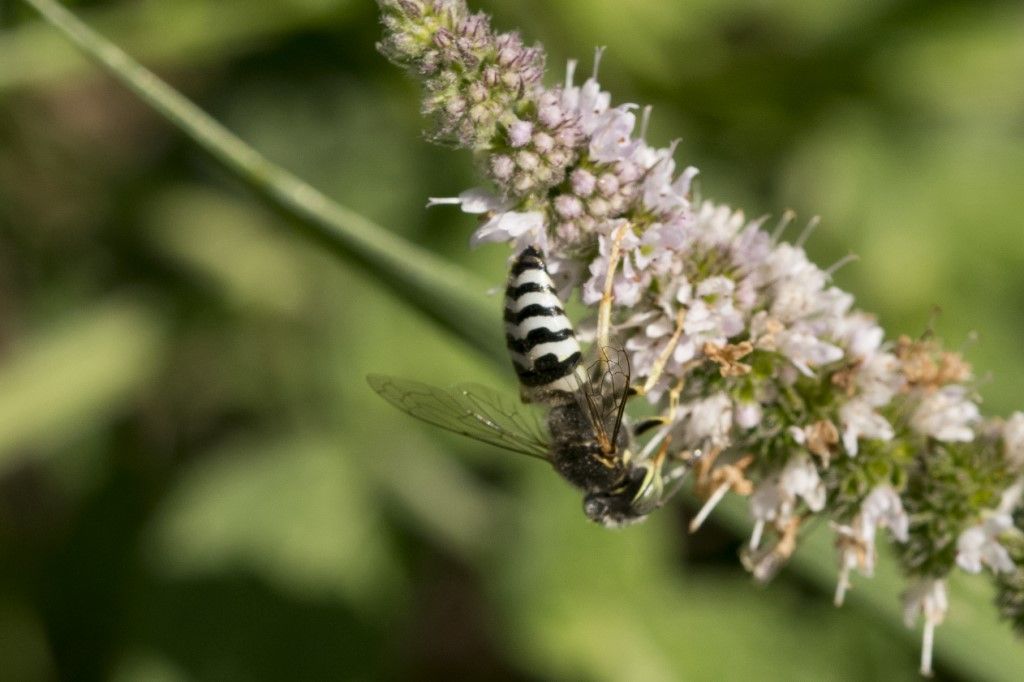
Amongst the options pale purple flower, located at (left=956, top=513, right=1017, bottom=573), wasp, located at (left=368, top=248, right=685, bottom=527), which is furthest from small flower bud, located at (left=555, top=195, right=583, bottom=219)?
pale purple flower, located at (left=956, top=513, right=1017, bottom=573)

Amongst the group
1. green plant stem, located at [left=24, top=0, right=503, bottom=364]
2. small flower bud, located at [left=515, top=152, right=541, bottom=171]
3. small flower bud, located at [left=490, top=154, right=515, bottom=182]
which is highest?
small flower bud, located at [left=515, top=152, right=541, bottom=171]

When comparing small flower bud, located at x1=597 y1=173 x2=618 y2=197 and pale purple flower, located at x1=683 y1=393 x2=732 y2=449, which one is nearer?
small flower bud, located at x1=597 y1=173 x2=618 y2=197

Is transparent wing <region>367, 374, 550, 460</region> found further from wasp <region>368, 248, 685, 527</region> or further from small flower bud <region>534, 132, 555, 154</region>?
small flower bud <region>534, 132, 555, 154</region>

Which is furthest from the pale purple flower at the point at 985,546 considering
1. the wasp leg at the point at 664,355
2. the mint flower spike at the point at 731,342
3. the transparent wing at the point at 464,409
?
the transparent wing at the point at 464,409

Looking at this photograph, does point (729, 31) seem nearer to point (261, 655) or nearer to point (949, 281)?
point (949, 281)

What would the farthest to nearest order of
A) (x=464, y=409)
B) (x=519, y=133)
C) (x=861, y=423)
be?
1. (x=464, y=409)
2. (x=861, y=423)
3. (x=519, y=133)

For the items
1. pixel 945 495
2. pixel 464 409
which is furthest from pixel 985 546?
pixel 464 409

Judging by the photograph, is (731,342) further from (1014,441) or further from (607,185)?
(1014,441)
